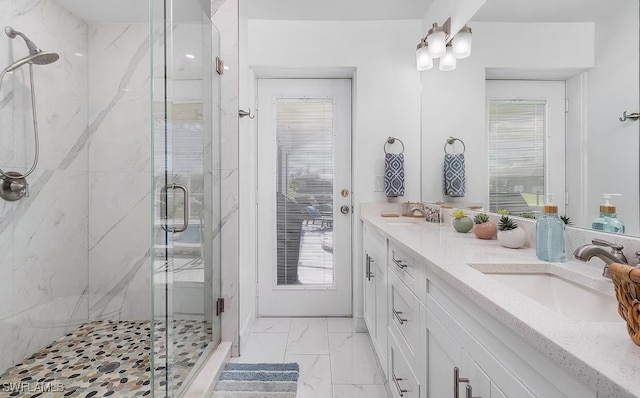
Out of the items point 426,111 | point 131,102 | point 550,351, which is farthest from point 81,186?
point 550,351

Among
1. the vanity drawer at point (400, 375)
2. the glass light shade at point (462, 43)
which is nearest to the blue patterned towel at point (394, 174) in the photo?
the glass light shade at point (462, 43)

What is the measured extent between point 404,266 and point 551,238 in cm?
54

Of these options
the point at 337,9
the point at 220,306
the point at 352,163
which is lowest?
the point at 220,306

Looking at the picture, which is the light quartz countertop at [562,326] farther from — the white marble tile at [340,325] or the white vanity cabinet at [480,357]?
the white marble tile at [340,325]

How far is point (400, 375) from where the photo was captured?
57.7 inches

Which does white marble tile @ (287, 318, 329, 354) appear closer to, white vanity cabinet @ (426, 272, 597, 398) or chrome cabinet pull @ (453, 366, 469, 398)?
white vanity cabinet @ (426, 272, 597, 398)

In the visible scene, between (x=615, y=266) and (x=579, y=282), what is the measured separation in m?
0.53

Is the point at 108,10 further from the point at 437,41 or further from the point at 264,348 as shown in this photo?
the point at 264,348

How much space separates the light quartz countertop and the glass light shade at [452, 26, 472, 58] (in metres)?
1.35

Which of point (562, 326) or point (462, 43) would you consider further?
point (462, 43)

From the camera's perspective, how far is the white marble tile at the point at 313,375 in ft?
5.91

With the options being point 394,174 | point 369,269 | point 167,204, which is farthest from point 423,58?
point 167,204

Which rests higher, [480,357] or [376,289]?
[480,357]

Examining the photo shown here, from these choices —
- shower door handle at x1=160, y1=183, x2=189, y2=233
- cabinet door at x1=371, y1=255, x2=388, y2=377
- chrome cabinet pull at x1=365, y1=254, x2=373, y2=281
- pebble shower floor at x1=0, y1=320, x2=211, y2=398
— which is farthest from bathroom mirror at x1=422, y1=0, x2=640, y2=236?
pebble shower floor at x1=0, y1=320, x2=211, y2=398
